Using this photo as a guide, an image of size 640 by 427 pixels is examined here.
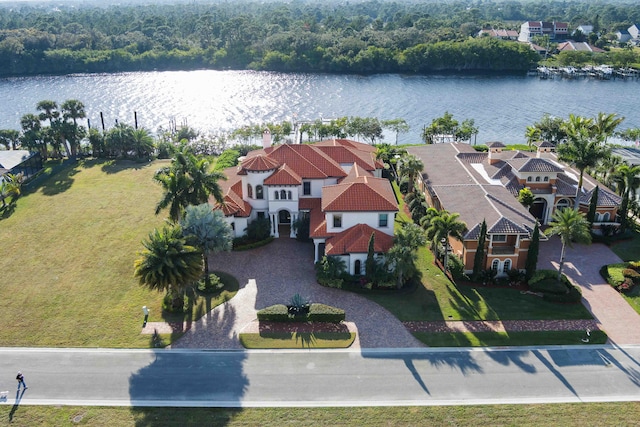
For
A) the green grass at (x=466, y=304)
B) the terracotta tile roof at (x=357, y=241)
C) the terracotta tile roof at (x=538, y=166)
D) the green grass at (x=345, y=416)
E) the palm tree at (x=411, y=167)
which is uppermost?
the terracotta tile roof at (x=538, y=166)

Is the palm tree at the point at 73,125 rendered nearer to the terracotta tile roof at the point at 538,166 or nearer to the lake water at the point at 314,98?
the lake water at the point at 314,98

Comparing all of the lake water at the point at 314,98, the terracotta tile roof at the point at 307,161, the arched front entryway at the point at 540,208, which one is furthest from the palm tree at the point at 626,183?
the lake water at the point at 314,98

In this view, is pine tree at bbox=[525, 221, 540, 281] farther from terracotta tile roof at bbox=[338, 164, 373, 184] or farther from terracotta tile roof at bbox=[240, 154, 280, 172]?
terracotta tile roof at bbox=[240, 154, 280, 172]

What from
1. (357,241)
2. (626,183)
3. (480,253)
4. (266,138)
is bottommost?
(480,253)

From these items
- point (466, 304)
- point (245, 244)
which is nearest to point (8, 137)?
point (245, 244)

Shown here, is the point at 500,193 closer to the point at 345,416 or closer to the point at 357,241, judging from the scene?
the point at 357,241

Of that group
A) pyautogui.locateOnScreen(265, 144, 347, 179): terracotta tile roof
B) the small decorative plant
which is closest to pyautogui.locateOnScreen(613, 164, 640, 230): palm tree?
pyautogui.locateOnScreen(265, 144, 347, 179): terracotta tile roof

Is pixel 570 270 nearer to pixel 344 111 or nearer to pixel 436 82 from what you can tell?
pixel 344 111
